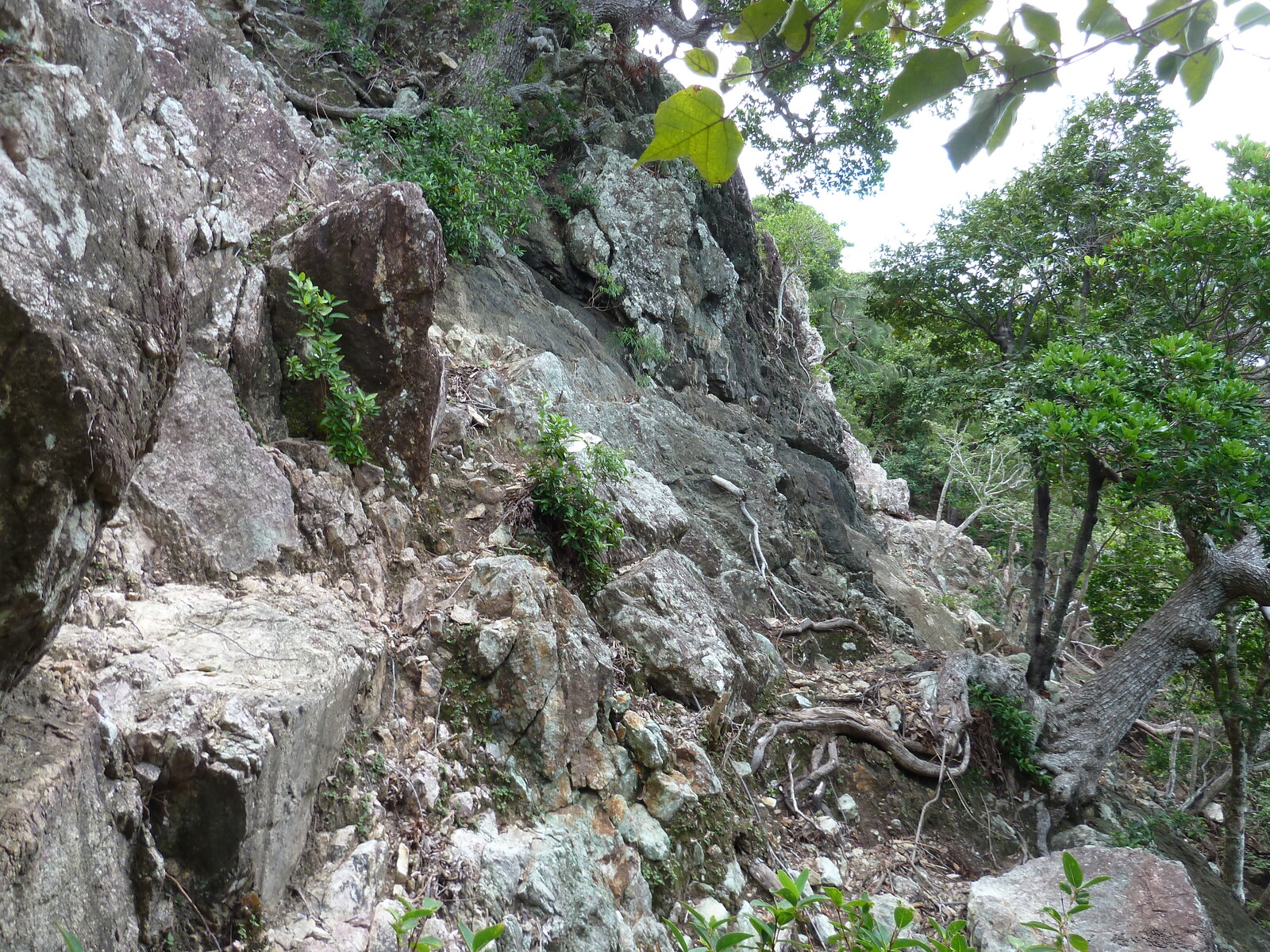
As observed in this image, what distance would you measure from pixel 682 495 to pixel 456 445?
2.75 meters

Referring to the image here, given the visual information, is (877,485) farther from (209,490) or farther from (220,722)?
(220,722)

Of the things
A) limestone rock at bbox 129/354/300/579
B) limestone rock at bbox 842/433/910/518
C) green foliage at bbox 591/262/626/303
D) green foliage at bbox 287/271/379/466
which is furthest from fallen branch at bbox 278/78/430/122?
limestone rock at bbox 842/433/910/518

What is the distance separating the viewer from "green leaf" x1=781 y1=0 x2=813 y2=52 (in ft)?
2.66

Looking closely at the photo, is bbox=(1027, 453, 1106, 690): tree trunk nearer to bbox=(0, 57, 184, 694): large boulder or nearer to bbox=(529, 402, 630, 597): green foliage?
bbox=(529, 402, 630, 597): green foliage

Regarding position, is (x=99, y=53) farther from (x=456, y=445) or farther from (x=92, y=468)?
(x=456, y=445)

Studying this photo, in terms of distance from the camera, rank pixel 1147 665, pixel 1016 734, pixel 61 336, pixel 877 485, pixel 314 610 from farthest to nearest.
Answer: pixel 877 485 → pixel 1147 665 → pixel 1016 734 → pixel 314 610 → pixel 61 336

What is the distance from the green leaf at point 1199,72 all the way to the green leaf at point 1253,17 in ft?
0.17

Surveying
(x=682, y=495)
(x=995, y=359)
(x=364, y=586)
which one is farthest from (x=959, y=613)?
(x=364, y=586)

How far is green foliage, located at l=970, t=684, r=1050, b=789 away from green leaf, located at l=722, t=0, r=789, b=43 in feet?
19.2

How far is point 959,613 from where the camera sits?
9.39m

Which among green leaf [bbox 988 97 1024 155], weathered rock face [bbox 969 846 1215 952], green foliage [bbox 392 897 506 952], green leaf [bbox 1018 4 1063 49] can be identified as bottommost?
green foliage [bbox 392 897 506 952]

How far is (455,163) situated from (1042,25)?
548 centimetres

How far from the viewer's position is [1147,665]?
5.64 m

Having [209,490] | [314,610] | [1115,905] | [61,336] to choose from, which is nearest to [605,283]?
[209,490]
